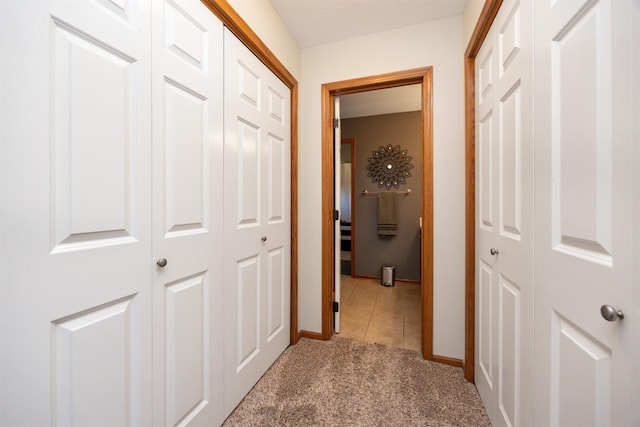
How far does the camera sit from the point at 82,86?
2.31 ft

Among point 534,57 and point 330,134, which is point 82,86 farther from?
point 330,134

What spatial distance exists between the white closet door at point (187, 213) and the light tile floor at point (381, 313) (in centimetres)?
137

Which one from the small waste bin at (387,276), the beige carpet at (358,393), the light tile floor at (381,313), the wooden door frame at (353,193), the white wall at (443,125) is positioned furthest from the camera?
the wooden door frame at (353,193)

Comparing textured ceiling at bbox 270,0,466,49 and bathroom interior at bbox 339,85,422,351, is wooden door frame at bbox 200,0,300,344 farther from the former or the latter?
bathroom interior at bbox 339,85,422,351

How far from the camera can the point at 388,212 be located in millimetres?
3807

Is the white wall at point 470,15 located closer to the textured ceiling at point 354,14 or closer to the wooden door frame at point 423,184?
the textured ceiling at point 354,14

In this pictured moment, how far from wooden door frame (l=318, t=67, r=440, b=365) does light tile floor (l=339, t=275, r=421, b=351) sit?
0.29 m


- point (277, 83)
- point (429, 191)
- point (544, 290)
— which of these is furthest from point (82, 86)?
point (429, 191)

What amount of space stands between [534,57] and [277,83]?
1.44 m

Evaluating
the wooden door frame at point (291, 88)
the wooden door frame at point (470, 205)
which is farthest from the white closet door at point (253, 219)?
the wooden door frame at point (470, 205)

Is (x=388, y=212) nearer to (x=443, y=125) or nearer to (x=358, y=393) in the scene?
(x=443, y=125)

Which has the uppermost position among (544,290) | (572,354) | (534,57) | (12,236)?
(534,57)

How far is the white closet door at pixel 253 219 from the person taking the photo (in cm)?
132

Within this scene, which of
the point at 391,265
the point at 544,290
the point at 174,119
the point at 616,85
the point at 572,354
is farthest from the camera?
the point at 391,265
